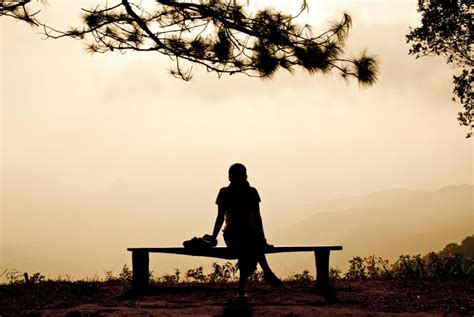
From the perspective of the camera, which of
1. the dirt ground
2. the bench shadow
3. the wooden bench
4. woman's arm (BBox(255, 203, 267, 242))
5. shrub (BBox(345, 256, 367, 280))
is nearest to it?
the bench shadow

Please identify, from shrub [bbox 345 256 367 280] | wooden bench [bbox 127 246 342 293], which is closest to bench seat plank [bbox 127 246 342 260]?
wooden bench [bbox 127 246 342 293]

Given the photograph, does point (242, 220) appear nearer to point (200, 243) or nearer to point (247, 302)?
point (200, 243)

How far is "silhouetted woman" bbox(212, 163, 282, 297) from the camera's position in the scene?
24.3ft

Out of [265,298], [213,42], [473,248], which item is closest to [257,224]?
[265,298]

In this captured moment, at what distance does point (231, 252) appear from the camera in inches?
292

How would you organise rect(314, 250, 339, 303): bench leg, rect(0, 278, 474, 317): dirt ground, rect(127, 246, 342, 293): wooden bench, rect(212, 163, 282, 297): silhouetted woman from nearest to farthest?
rect(0, 278, 474, 317): dirt ground, rect(212, 163, 282, 297): silhouetted woman, rect(127, 246, 342, 293): wooden bench, rect(314, 250, 339, 303): bench leg

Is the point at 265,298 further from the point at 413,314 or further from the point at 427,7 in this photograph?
the point at 427,7

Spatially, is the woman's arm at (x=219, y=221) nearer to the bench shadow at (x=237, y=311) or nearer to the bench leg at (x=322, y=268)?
the bench shadow at (x=237, y=311)

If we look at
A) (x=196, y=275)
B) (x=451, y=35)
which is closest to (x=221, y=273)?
(x=196, y=275)

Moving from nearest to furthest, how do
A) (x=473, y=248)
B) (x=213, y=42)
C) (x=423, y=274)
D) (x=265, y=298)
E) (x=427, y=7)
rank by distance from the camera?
(x=265, y=298)
(x=213, y=42)
(x=423, y=274)
(x=427, y=7)
(x=473, y=248)

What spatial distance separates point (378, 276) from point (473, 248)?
20.2 metres

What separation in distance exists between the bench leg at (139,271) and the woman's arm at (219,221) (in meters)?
1.24

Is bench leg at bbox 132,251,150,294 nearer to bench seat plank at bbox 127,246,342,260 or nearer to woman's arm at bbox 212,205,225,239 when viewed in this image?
bench seat plank at bbox 127,246,342,260

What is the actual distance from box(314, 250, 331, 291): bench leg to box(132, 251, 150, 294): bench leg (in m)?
2.50
